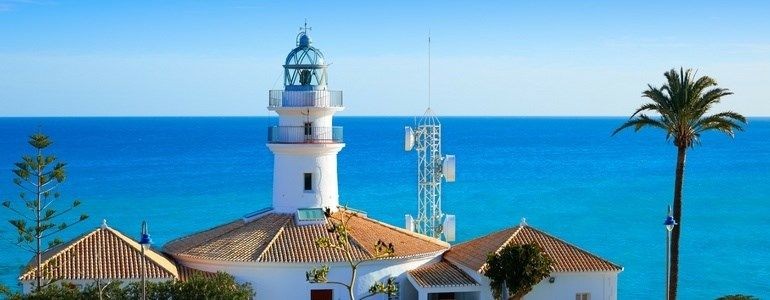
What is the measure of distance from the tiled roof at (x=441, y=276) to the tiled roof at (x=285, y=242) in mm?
554

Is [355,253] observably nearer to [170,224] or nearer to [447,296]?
[447,296]

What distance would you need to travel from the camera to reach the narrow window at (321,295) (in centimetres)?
3160

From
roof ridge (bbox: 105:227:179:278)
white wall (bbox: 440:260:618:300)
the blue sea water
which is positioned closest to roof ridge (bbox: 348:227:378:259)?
white wall (bbox: 440:260:618:300)

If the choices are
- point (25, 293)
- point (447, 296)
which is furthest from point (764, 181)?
point (25, 293)

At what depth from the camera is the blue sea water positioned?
6353 cm

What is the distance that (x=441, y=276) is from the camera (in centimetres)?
3192

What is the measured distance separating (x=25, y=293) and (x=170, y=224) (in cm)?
4587

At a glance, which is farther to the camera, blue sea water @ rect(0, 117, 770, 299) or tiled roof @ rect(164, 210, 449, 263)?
blue sea water @ rect(0, 117, 770, 299)

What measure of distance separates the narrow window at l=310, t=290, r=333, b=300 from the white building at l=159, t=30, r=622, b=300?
0.11 feet

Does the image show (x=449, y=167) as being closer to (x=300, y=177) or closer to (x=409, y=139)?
(x=409, y=139)

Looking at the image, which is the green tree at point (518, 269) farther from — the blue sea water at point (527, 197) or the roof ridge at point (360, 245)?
the blue sea water at point (527, 197)

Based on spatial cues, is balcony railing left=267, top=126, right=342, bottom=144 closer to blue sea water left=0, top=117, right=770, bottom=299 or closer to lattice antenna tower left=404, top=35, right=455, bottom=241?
lattice antenna tower left=404, top=35, right=455, bottom=241

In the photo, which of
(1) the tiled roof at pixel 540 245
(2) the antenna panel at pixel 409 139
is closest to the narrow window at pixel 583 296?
(1) the tiled roof at pixel 540 245

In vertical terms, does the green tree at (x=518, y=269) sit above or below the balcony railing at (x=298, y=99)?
below
